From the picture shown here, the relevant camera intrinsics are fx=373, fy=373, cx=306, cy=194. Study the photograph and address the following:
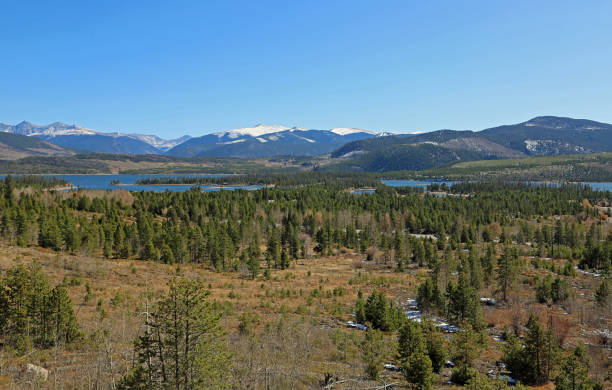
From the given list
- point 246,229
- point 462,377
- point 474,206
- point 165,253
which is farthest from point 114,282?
point 474,206

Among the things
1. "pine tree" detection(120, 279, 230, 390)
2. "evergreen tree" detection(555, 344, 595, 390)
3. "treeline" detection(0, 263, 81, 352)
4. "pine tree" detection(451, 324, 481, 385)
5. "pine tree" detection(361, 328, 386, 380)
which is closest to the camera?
"pine tree" detection(120, 279, 230, 390)

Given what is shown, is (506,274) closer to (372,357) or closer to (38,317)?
(372,357)

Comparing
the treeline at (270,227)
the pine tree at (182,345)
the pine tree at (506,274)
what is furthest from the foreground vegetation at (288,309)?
the treeline at (270,227)

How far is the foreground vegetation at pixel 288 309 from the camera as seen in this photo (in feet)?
69.0

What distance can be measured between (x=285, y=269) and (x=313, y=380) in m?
63.5

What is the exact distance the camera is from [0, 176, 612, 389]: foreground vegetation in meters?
21.0

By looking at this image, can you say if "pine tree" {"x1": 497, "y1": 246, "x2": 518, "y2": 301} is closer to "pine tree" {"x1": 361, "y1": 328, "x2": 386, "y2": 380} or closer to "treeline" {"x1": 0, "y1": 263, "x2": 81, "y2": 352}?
"pine tree" {"x1": 361, "y1": 328, "x2": 386, "y2": 380}

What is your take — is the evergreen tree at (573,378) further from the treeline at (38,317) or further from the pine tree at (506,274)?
the pine tree at (506,274)

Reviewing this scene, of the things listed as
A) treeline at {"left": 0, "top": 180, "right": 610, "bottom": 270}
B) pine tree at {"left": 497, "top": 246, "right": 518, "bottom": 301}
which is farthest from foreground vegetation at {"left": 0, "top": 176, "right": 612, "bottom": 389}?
treeline at {"left": 0, "top": 180, "right": 610, "bottom": 270}

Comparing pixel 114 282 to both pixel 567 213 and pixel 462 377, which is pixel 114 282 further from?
pixel 567 213

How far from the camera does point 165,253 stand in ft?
266

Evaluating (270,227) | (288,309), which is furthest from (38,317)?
(270,227)

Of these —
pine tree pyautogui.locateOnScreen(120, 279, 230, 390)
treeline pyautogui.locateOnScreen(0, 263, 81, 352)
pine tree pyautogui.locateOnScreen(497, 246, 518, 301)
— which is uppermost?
pine tree pyautogui.locateOnScreen(120, 279, 230, 390)

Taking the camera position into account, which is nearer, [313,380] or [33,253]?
[313,380]
